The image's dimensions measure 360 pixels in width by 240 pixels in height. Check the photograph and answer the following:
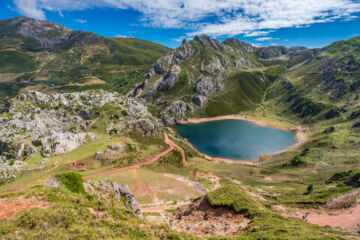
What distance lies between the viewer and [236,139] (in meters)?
156

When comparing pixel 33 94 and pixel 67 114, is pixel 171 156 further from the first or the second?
pixel 33 94

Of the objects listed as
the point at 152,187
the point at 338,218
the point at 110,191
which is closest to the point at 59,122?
the point at 152,187

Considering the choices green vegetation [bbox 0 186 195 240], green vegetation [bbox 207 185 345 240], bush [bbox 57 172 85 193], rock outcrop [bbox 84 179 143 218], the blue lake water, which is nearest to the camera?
green vegetation [bbox 0 186 195 240]

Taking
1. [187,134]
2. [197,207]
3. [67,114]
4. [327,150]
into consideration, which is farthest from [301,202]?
[187,134]

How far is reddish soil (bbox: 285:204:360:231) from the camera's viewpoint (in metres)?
31.1

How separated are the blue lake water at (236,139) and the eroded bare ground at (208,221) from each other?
3568 inches

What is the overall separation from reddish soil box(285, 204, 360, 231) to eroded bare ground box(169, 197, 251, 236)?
572 inches

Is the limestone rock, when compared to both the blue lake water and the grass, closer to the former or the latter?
the grass

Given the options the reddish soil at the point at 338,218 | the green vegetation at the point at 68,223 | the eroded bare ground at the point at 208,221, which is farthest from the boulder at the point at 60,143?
the reddish soil at the point at 338,218

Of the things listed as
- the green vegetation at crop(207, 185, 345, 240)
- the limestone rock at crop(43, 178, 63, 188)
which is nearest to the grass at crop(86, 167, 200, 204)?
the green vegetation at crop(207, 185, 345, 240)

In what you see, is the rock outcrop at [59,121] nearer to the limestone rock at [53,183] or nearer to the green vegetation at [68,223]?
the limestone rock at [53,183]

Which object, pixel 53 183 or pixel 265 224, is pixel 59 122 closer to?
pixel 53 183

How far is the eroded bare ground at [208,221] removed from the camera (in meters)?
29.9

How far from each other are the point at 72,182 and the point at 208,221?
25628 millimetres
